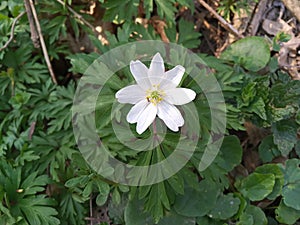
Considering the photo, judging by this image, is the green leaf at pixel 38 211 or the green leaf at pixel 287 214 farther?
the green leaf at pixel 287 214

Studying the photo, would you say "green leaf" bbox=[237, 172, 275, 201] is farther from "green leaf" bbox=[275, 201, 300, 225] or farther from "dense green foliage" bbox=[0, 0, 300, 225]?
"green leaf" bbox=[275, 201, 300, 225]

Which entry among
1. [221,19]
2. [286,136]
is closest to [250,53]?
[221,19]

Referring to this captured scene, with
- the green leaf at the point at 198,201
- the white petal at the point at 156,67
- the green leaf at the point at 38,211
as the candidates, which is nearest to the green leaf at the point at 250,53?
the green leaf at the point at 198,201

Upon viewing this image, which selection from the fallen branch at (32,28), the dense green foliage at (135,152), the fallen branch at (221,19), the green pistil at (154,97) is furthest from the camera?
the fallen branch at (221,19)

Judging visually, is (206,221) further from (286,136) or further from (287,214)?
(286,136)

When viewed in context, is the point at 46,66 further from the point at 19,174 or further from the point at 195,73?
the point at 195,73

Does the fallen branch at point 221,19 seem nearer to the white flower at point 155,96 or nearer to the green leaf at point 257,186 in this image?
the green leaf at point 257,186

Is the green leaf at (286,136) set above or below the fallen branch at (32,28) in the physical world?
below
